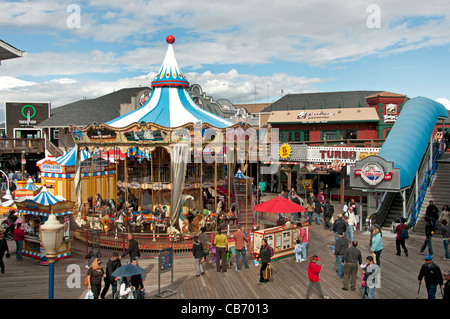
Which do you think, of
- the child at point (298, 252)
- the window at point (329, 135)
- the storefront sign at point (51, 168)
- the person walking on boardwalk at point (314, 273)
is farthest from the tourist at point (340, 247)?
the window at point (329, 135)

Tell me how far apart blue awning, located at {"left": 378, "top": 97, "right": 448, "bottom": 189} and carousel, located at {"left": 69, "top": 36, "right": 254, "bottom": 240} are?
7.28 m

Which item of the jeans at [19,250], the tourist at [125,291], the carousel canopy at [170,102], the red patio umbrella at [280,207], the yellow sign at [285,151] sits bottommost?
the jeans at [19,250]

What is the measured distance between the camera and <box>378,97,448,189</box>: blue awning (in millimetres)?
17188

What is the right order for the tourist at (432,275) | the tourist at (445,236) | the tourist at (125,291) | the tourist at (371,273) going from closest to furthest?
the tourist at (125,291)
the tourist at (432,275)
the tourist at (371,273)
the tourist at (445,236)

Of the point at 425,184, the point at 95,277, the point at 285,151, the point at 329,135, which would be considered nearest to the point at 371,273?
the point at 95,277

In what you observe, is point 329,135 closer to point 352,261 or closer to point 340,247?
point 340,247

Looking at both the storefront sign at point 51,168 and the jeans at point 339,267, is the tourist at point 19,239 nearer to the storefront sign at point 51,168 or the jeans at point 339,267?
the storefront sign at point 51,168

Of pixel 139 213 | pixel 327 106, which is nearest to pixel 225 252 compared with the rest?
pixel 139 213

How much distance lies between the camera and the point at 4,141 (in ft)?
112

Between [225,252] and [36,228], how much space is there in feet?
23.8

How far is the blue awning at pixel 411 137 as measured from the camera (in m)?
17.2

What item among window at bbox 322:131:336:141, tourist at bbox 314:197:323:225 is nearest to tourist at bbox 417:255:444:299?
tourist at bbox 314:197:323:225

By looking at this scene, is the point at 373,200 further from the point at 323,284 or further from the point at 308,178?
the point at 308,178

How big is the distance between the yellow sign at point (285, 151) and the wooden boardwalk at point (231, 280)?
12669mm
